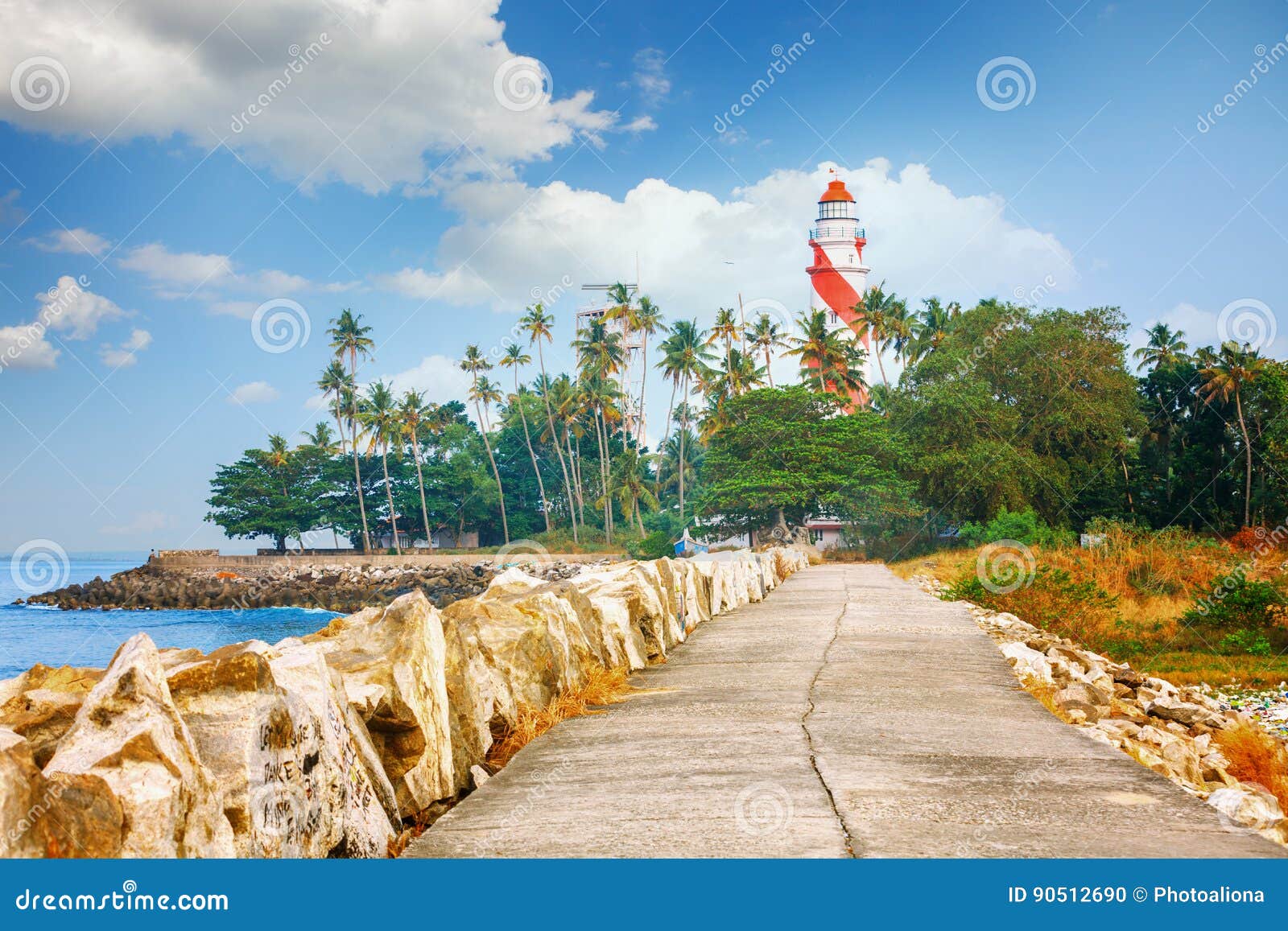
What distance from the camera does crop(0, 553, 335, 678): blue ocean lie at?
1441 inches

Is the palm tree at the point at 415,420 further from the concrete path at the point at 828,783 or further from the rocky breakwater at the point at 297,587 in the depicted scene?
the concrete path at the point at 828,783

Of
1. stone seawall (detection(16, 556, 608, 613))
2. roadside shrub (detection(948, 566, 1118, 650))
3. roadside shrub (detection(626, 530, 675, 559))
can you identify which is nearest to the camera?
roadside shrub (detection(948, 566, 1118, 650))

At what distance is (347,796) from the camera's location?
3117 millimetres

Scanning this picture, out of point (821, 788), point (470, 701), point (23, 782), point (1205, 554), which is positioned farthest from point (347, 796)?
point (1205, 554)

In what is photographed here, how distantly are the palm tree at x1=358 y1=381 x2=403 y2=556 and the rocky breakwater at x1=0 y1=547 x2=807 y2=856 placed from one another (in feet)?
224

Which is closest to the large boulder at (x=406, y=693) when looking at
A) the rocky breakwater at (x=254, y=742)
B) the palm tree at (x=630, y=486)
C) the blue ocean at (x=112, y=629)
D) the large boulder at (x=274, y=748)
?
the rocky breakwater at (x=254, y=742)

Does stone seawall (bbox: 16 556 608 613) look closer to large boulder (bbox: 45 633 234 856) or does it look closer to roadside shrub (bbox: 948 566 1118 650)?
roadside shrub (bbox: 948 566 1118 650)

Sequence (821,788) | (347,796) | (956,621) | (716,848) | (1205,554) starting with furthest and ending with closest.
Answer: (1205,554)
(956,621)
(821,788)
(716,848)
(347,796)

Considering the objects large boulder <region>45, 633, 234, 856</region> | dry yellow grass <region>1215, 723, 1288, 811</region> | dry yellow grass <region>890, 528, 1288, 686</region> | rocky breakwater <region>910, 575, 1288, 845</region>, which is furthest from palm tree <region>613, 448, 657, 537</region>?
large boulder <region>45, 633, 234, 856</region>

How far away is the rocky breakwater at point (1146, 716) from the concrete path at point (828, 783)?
43 cm

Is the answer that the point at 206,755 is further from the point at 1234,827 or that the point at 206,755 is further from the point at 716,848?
the point at 1234,827

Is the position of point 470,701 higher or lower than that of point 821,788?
higher

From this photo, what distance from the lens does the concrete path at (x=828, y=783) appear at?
11.2 ft

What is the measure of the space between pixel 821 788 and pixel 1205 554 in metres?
25.3
